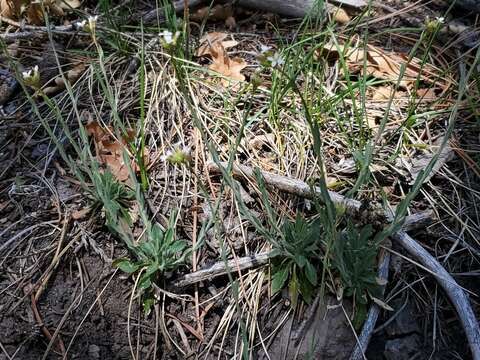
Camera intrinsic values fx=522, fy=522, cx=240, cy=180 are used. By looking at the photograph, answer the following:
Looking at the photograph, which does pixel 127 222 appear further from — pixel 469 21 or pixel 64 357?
pixel 469 21

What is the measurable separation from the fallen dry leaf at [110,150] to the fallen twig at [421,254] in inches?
18.5

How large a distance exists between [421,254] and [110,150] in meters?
1.31

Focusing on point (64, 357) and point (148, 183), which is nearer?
point (64, 357)

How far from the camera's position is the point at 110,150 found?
2.23m

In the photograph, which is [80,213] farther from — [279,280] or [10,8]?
[10,8]

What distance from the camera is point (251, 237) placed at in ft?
6.51

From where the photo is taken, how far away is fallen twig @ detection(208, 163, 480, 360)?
170cm

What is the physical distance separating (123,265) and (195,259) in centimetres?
26

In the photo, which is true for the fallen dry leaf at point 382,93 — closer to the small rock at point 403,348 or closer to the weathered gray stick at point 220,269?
the weathered gray stick at point 220,269

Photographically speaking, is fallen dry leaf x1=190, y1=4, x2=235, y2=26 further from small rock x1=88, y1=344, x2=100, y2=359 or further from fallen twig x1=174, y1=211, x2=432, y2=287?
small rock x1=88, y1=344, x2=100, y2=359

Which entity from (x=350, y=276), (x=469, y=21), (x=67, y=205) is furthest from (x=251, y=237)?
(x=469, y=21)

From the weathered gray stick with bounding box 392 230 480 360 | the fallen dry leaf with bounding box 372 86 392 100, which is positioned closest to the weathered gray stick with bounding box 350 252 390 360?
the weathered gray stick with bounding box 392 230 480 360

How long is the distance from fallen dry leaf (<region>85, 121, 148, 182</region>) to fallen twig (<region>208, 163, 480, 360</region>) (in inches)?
18.5

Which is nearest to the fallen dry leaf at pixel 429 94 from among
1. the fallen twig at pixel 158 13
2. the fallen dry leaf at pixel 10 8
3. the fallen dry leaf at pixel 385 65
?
the fallen dry leaf at pixel 385 65
